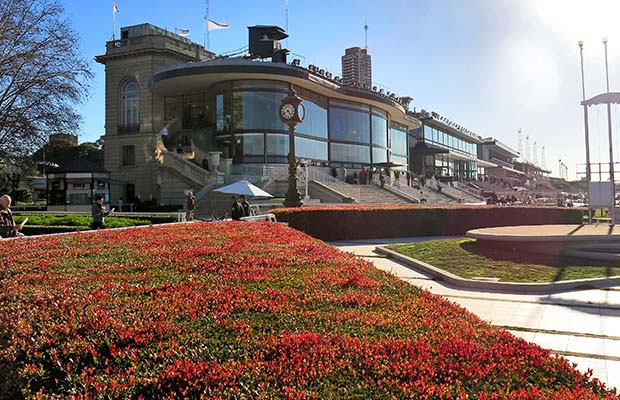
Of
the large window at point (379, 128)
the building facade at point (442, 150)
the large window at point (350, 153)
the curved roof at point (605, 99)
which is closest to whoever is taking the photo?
the curved roof at point (605, 99)

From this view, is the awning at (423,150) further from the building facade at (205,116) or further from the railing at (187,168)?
the railing at (187,168)

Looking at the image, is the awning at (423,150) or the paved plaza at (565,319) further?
the awning at (423,150)

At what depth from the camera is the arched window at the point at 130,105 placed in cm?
4606

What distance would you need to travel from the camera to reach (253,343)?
3068 mm

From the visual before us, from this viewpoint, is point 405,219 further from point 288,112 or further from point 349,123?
point 349,123

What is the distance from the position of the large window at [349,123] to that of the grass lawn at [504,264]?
33.7 metres

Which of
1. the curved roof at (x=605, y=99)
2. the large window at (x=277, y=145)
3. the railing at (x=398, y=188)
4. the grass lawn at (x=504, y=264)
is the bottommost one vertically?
the grass lawn at (x=504, y=264)

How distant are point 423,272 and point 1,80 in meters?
17.6

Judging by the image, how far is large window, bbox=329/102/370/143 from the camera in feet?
153

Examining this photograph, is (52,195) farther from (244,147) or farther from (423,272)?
(423,272)

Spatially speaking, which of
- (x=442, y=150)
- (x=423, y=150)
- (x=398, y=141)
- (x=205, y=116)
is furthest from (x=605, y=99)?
(x=442, y=150)

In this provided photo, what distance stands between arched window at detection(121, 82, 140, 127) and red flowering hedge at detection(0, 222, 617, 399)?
145ft

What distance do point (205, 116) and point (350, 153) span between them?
14.7 m

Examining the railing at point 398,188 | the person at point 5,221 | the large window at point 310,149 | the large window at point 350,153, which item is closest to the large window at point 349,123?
the large window at point 350,153
